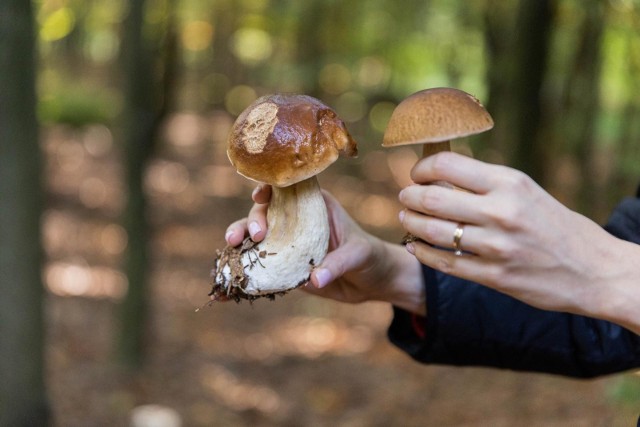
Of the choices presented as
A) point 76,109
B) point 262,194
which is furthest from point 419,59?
point 262,194

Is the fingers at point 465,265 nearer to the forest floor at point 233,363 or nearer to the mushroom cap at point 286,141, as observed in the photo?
the mushroom cap at point 286,141

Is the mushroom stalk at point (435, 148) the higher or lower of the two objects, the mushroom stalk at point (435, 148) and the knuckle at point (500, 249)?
the higher

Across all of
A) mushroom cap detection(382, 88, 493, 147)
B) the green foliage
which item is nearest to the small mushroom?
mushroom cap detection(382, 88, 493, 147)

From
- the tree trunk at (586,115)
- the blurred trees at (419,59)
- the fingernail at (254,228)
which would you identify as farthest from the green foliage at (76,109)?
the fingernail at (254,228)

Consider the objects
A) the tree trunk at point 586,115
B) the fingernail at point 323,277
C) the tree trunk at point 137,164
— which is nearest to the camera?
the fingernail at point 323,277

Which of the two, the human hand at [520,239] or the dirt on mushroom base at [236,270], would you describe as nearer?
the human hand at [520,239]

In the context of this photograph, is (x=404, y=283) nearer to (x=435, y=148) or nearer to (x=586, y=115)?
(x=435, y=148)
